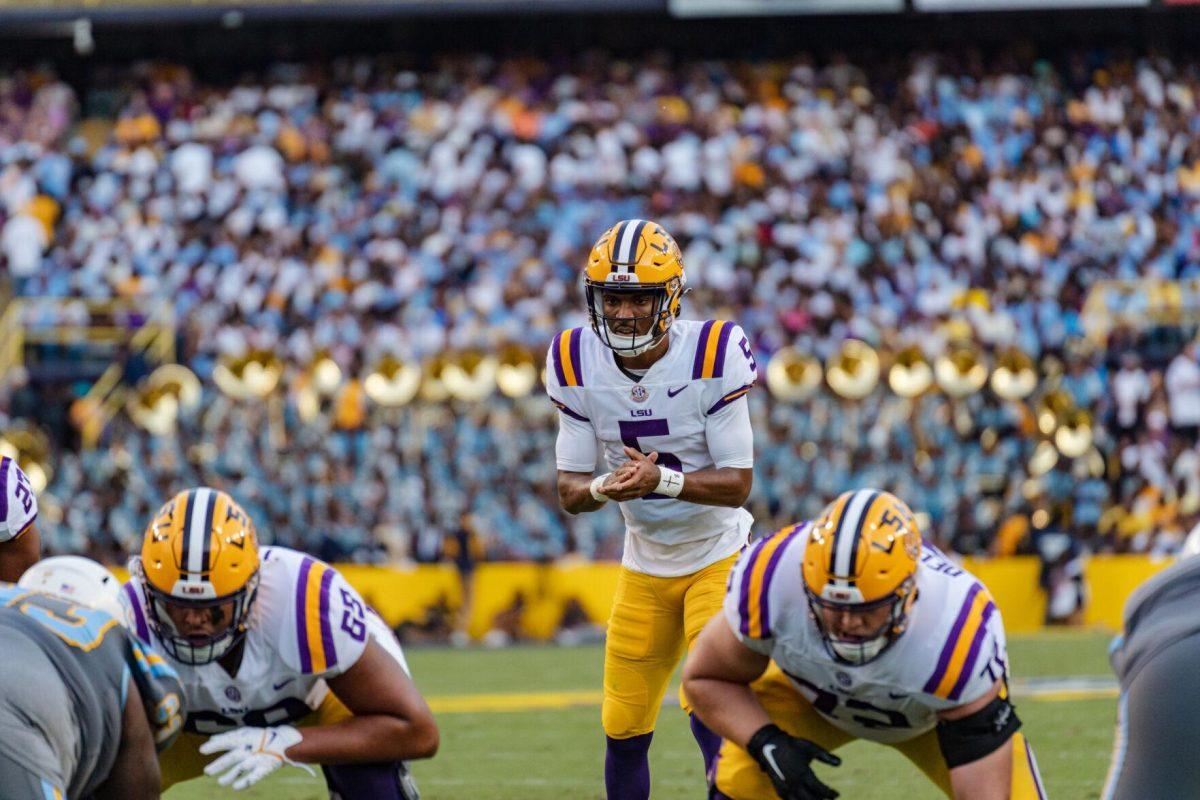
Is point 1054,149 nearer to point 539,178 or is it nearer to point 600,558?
point 539,178

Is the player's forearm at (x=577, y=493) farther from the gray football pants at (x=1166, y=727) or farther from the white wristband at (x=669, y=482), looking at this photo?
the gray football pants at (x=1166, y=727)

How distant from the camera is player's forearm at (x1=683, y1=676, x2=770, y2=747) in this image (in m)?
4.57

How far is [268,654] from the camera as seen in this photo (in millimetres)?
4715

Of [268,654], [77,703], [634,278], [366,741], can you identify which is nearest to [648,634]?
[634,278]

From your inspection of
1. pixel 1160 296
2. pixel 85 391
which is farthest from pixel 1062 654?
pixel 85 391

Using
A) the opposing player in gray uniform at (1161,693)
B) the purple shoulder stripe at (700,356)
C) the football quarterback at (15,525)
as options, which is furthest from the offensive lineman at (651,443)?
the opposing player in gray uniform at (1161,693)

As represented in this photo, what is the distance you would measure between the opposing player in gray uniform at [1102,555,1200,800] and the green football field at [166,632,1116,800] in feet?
10.5

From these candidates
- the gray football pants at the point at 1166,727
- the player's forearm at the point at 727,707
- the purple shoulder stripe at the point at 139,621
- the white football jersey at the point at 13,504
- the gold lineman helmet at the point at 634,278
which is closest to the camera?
the gray football pants at the point at 1166,727

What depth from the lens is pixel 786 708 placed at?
486cm

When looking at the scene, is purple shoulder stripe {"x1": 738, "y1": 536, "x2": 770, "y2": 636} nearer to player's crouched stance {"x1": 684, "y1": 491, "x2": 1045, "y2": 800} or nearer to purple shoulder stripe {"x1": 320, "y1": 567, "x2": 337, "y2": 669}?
player's crouched stance {"x1": 684, "y1": 491, "x2": 1045, "y2": 800}

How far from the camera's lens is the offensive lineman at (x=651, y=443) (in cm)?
578

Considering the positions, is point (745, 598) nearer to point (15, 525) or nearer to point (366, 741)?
point (366, 741)

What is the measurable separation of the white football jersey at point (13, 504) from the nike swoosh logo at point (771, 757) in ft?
8.67

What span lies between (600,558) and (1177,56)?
1134cm
